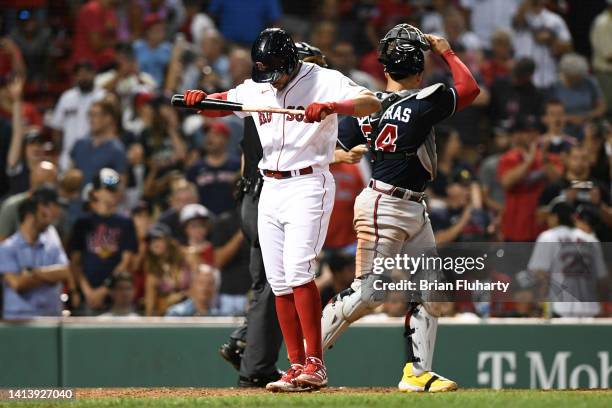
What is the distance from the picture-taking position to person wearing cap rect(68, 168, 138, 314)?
9.94 meters

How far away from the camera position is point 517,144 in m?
11.1

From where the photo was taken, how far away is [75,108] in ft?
39.1

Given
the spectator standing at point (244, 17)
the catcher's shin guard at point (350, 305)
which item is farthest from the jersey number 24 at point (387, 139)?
the spectator standing at point (244, 17)

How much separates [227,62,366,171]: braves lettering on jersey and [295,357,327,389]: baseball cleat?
0.94 m

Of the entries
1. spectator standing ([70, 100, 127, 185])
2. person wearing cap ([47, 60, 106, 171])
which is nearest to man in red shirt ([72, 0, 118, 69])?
person wearing cap ([47, 60, 106, 171])

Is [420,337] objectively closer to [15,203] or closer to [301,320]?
[301,320]

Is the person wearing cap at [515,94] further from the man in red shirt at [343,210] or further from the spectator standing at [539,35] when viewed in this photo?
the man in red shirt at [343,210]

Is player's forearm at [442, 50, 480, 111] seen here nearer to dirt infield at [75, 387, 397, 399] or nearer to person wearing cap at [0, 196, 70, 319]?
dirt infield at [75, 387, 397, 399]

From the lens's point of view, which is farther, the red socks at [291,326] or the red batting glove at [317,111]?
the red socks at [291,326]

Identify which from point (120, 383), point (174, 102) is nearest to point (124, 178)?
point (120, 383)

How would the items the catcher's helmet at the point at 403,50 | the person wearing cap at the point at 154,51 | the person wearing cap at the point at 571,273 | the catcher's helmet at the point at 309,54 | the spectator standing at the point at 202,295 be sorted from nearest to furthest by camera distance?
the catcher's helmet at the point at 403,50
the catcher's helmet at the point at 309,54
the person wearing cap at the point at 571,273
the spectator standing at the point at 202,295
the person wearing cap at the point at 154,51

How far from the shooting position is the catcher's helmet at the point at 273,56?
606 cm

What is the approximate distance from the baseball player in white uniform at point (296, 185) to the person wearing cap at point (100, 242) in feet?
12.9

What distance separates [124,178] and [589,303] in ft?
14.1
